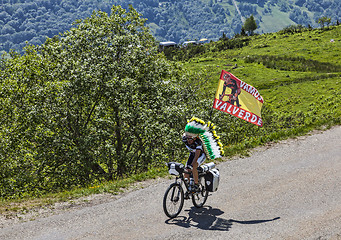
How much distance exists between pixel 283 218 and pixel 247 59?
75800 millimetres

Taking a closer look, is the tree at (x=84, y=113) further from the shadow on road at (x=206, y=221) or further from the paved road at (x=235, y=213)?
the shadow on road at (x=206, y=221)

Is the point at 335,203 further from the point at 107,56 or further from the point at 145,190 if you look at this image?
the point at 107,56

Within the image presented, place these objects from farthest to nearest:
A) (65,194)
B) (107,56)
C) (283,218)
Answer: (107,56) → (65,194) → (283,218)

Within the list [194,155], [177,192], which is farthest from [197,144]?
[177,192]

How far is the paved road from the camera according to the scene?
11.3 m

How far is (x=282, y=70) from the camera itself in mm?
73438

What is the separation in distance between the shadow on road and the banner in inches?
287

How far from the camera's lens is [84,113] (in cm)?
2547

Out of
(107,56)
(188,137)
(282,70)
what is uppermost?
(107,56)

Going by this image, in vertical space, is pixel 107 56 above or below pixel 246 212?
above

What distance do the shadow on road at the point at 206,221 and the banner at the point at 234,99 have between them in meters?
7.28

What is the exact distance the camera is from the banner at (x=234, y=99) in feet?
61.9

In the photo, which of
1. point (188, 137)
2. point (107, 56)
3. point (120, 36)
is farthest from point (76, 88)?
point (188, 137)

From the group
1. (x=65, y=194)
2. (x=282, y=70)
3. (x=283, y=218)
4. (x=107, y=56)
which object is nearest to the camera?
(x=283, y=218)
